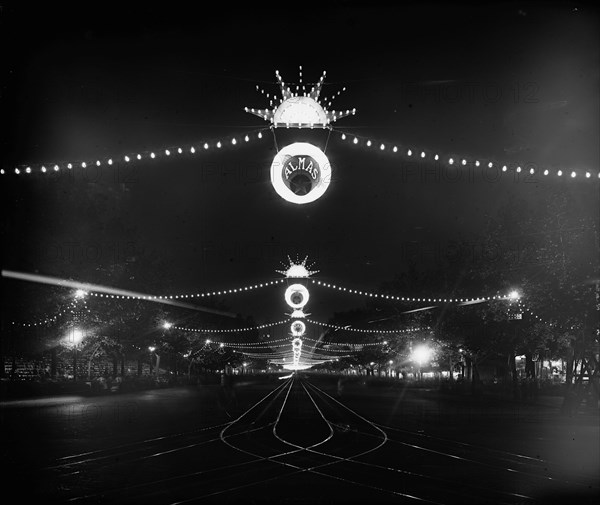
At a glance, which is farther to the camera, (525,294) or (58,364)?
(58,364)

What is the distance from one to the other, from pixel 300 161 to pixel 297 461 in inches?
266

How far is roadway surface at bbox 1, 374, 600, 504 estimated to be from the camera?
10.7 m

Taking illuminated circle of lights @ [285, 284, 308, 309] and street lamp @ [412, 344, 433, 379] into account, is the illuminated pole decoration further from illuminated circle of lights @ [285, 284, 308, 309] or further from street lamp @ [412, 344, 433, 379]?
street lamp @ [412, 344, 433, 379]

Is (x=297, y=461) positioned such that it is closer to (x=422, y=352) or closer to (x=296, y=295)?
(x=296, y=295)

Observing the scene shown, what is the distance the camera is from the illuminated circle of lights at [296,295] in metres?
42.7

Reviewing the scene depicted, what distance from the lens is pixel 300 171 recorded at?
13.0 metres

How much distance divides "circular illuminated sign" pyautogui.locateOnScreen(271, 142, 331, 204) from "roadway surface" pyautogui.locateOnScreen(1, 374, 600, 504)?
5.59 meters

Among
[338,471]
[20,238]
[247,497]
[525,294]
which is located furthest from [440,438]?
[20,238]

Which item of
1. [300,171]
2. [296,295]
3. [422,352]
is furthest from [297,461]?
[422,352]

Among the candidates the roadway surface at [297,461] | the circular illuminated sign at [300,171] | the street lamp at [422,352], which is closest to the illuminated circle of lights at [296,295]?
the roadway surface at [297,461]

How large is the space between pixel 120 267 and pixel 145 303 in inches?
220

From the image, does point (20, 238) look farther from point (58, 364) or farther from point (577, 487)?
point (58, 364)

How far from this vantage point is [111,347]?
54.3 meters

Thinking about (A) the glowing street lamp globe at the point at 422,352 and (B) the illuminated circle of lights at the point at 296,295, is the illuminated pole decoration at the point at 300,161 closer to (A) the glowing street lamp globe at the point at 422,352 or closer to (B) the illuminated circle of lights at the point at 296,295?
(B) the illuminated circle of lights at the point at 296,295
